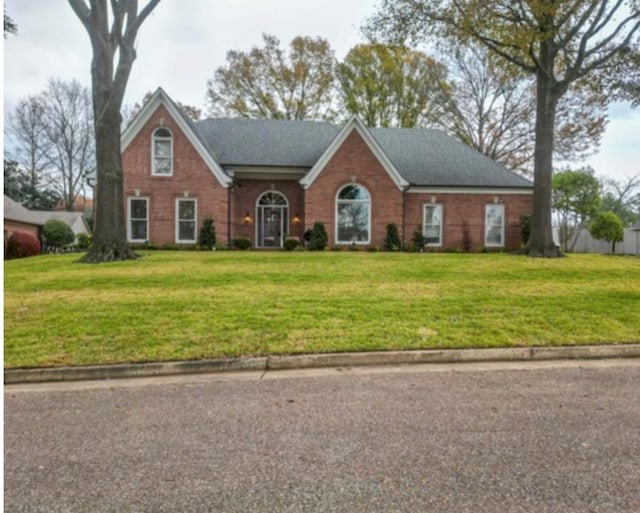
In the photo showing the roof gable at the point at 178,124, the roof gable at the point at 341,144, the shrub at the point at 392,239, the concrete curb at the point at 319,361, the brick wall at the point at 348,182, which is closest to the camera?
the concrete curb at the point at 319,361

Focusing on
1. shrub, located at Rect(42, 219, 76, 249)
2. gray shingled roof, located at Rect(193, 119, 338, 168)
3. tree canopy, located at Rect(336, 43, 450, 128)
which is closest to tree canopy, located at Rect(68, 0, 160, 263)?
gray shingled roof, located at Rect(193, 119, 338, 168)

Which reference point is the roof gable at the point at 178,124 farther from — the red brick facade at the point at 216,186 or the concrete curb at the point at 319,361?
the concrete curb at the point at 319,361

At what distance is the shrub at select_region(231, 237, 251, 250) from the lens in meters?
19.5

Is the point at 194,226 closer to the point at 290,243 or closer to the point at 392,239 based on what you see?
the point at 290,243

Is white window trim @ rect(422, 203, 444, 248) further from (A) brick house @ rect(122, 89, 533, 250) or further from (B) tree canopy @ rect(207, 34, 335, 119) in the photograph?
(B) tree canopy @ rect(207, 34, 335, 119)

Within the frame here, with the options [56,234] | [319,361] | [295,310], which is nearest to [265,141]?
[295,310]

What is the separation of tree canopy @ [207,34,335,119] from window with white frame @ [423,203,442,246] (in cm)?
2007

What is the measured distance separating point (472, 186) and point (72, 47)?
1730 cm

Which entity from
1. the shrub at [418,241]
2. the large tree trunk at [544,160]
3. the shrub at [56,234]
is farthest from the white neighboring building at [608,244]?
the shrub at [56,234]

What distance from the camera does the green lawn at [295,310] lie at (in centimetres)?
611

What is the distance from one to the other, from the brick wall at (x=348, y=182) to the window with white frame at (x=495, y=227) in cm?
503

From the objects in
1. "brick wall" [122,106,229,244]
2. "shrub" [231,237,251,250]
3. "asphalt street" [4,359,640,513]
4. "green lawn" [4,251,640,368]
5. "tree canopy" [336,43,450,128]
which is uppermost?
"tree canopy" [336,43,450,128]

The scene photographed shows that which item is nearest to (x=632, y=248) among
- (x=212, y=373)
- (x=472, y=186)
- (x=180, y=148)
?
(x=472, y=186)

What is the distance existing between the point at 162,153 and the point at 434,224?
495 inches
